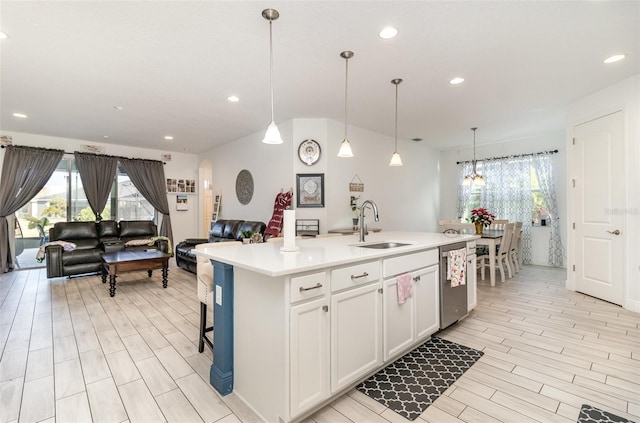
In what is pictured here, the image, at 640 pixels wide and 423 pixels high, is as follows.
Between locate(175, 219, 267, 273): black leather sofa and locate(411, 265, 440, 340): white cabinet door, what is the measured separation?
330 cm

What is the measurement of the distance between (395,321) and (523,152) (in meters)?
6.09

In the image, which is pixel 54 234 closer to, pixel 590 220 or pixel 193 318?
pixel 193 318

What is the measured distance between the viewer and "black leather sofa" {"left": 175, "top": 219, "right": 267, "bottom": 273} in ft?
17.3

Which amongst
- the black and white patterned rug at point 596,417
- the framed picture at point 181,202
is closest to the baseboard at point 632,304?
the black and white patterned rug at point 596,417

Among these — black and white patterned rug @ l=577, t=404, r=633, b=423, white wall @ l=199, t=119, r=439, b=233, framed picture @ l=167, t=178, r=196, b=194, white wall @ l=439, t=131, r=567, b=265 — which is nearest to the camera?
black and white patterned rug @ l=577, t=404, r=633, b=423

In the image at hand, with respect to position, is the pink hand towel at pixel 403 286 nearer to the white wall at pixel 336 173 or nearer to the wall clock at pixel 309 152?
the white wall at pixel 336 173

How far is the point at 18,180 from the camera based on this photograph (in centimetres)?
570

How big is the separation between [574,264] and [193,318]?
17.0 ft

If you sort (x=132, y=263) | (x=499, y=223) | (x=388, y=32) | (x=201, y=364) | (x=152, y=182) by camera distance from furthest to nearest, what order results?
1. (x=152, y=182)
2. (x=499, y=223)
3. (x=132, y=263)
4. (x=388, y=32)
5. (x=201, y=364)

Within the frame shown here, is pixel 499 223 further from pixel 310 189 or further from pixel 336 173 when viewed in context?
pixel 310 189

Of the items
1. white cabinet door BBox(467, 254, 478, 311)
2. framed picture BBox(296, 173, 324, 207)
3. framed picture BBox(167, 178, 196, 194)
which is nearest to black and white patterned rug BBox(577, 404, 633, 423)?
white cabinet door BBox(467, 254, 478, 311)

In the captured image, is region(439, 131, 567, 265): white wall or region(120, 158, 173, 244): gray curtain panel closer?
region(439, 131, 567, 265): white wall

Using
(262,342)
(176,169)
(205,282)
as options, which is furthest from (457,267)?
(176,169)

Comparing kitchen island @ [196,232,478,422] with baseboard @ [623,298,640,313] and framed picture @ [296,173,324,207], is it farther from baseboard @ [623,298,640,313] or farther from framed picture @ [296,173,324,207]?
baseboard @ [623,298,640,313]
